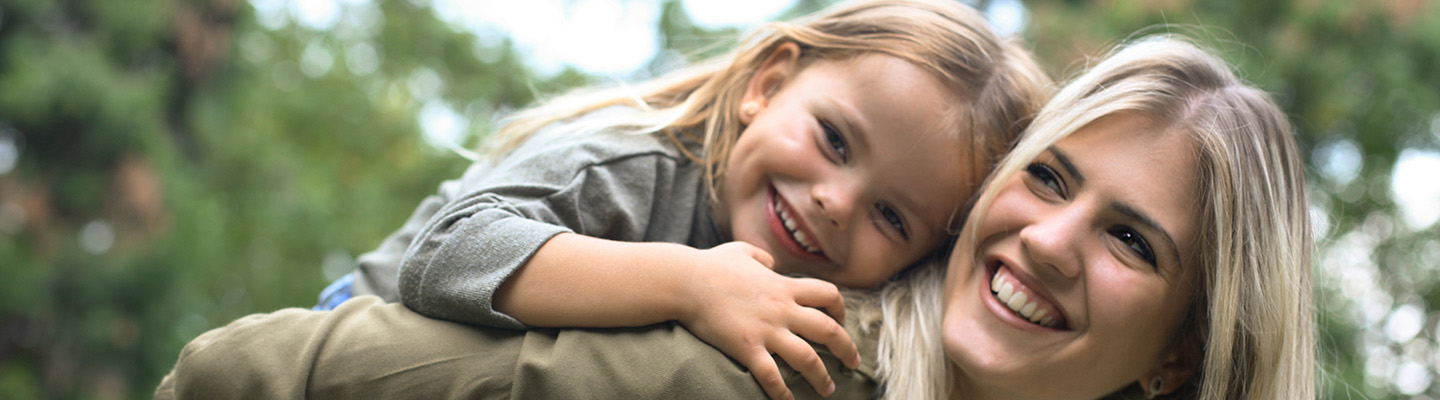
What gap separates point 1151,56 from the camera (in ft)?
6.02

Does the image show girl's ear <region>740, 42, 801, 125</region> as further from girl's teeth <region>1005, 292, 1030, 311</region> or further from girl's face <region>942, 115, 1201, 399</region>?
girl's teeth <region>1005, 292, 1030, 311</region>

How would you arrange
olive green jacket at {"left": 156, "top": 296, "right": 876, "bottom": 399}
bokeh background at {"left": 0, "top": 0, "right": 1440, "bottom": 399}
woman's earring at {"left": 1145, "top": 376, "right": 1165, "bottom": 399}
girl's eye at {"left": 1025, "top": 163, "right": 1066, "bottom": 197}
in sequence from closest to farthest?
olive green jacket at {"left": 156, "top": 296, "right": 876, "bottom": 399}, girl's eye at {"left": 1025, "top": 163, "right": 1066, "bottom": 197}, woman's earring at {"left": 1145, "top": 376, "right": 1165, "bottom": 399}, bokeh background at {"left": 0, "top": 0, "right": 1440, "bottom": 399}

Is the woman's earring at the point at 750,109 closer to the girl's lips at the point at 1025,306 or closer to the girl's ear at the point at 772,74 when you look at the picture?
the girl's ear at the point at 772,74

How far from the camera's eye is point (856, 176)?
192 centimetres

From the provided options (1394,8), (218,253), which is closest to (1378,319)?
(1394,8)

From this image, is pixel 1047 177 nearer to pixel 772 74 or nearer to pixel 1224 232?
pixel 1224 232

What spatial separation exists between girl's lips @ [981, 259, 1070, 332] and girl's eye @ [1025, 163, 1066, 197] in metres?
0.16

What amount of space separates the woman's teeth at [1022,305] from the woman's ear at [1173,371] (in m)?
0.29

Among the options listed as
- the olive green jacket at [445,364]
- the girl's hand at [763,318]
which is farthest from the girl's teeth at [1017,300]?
the olive green jacket at [445,364]

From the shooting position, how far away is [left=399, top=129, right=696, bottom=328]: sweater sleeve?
5.20 feet

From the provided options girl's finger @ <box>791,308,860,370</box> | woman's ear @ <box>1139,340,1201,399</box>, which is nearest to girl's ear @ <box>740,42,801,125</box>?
girl's finger @ <box>791,308,860,370</box>

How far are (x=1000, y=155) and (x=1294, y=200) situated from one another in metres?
0.52

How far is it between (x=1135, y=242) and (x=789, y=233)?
65 cm

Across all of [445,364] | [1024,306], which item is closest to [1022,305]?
[1024,306]
